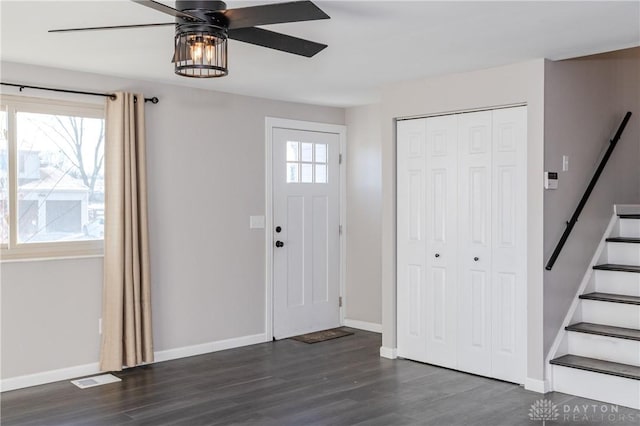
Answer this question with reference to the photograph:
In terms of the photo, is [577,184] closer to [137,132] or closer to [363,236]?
[363,236]

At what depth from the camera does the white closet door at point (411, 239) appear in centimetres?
513

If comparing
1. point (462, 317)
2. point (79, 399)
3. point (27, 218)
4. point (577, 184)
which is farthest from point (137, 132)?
point (577, 184)

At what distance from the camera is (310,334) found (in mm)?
6273

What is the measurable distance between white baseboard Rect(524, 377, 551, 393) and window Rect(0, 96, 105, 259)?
10.9 feet

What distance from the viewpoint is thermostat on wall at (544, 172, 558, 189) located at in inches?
170

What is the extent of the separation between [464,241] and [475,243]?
0.31 feet

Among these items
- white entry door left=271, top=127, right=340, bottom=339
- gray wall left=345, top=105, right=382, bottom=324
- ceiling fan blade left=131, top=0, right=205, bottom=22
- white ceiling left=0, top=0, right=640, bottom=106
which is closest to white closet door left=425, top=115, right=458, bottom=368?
white ceiling left=0, top=0, right=640, bottom=106

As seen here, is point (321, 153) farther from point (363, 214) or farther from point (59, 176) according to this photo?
A: point (59, 176)

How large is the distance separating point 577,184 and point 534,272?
78 cm

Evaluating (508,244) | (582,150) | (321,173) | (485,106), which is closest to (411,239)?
(508,244)

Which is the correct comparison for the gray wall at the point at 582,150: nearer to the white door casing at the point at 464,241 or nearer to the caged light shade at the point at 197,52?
the white door casing at the point at 464,241

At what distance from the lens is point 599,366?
4.20 meters

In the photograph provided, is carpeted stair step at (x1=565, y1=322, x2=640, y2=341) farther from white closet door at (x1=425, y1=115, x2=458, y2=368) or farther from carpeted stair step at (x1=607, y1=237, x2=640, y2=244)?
white closet door at (x1=425, y1=115, x2=458, y2=368)

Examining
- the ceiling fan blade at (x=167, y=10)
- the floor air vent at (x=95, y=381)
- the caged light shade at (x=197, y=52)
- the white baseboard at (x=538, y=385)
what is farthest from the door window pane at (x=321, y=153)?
the ceiling fan blade at (x=167, y=10)
